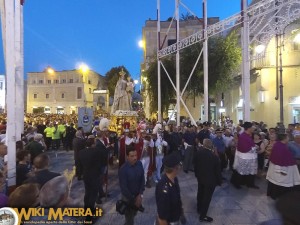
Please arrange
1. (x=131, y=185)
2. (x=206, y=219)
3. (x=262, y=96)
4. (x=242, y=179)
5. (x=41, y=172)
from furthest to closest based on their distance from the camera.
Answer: (x=262, y=96) → (x=242, y=179) → (x=206, y=219) → (x=131, y=185) → (x=41, y=172)

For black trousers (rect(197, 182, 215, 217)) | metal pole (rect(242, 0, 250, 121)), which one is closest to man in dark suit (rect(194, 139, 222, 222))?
black trousers (rect(197, 182, 215, 217))

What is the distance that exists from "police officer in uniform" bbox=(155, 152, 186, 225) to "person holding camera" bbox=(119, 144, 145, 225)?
1.00 m

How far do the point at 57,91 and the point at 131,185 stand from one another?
65.6 meters

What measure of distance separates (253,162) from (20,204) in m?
7.72

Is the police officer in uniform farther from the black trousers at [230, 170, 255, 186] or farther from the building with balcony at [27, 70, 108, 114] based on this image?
the building with balcony at [27, 70, 108, 114]

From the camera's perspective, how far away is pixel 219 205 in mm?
7602

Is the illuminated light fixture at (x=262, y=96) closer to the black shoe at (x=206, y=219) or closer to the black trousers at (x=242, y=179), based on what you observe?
the black trousers at (x=242, y=179)

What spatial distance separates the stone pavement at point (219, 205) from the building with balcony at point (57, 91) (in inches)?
2277

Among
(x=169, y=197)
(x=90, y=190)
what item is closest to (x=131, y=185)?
(x=169, y=197)

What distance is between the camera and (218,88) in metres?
24.6

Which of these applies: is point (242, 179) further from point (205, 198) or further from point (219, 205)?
point (205, 198)

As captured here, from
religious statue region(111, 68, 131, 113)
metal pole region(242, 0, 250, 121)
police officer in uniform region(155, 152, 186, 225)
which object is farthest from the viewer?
religious statue region(111, 68, 131, 113)

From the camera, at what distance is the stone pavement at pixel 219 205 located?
21.4 ft

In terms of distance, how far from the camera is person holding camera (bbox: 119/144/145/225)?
16.9 ft
